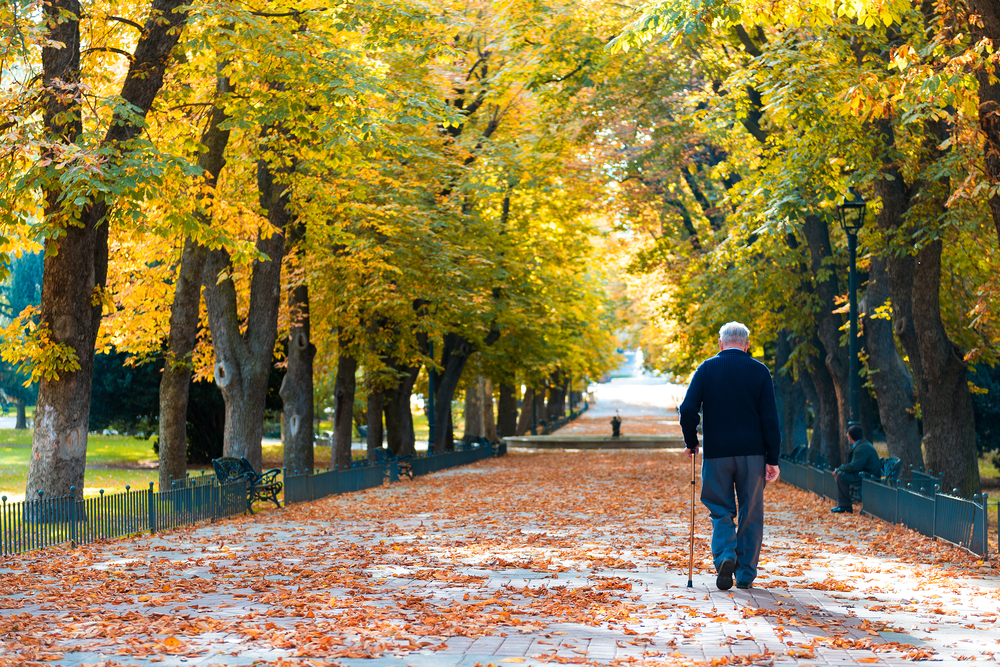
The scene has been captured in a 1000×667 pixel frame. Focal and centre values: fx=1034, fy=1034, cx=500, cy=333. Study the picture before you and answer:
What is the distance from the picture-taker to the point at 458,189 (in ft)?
77.7

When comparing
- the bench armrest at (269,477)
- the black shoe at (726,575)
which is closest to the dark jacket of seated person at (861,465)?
the black shoe at (726,575)

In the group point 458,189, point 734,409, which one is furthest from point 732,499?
point 458,189

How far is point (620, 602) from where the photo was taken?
24.5ft

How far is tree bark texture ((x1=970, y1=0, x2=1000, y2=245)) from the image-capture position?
30.9ft

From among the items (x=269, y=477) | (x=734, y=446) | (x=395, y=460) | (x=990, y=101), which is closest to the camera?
(x=734, y=446)

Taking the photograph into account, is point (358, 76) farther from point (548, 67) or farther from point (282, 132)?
point (548, 67)

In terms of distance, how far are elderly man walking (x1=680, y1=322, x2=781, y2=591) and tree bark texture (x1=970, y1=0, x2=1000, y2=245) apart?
3.53 metres

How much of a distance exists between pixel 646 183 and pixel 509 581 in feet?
65.3

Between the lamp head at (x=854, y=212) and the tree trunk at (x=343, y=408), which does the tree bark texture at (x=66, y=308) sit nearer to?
the tree trunk at (x=343, y=408)

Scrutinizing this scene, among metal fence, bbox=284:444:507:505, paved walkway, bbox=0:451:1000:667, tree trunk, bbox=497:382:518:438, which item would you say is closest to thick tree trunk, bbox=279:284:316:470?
metal fence, bbox=284:444:507:505

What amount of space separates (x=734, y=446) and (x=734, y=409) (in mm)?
276

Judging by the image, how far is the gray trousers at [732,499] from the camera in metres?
7.66

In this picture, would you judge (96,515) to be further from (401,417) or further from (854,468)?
(401,417)

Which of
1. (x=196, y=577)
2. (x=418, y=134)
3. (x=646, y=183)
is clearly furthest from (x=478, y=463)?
(x=196, y=577)
